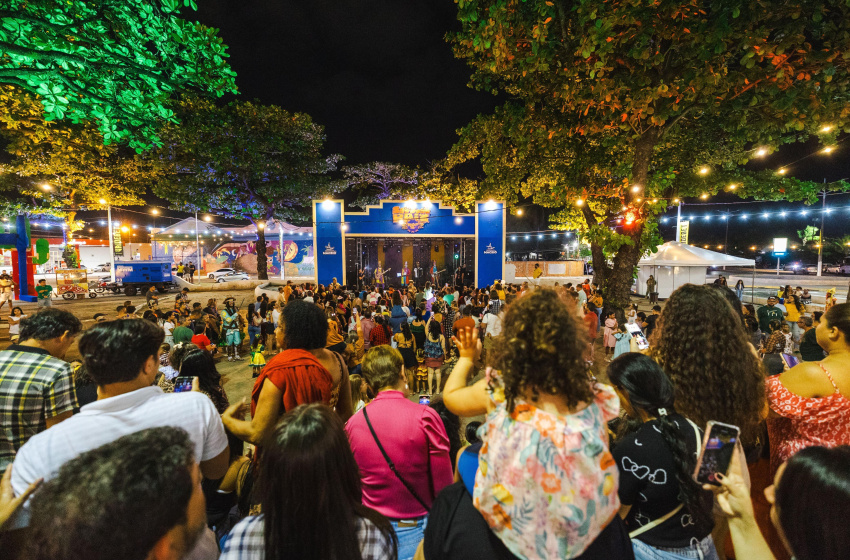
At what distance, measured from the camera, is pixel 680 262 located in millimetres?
15961

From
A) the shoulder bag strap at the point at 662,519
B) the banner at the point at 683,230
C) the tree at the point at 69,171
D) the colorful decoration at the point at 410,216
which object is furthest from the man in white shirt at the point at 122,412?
the banner at the point at 683,230

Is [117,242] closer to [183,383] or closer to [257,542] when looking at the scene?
[183,383]

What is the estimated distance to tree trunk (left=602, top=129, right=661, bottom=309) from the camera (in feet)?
26.1

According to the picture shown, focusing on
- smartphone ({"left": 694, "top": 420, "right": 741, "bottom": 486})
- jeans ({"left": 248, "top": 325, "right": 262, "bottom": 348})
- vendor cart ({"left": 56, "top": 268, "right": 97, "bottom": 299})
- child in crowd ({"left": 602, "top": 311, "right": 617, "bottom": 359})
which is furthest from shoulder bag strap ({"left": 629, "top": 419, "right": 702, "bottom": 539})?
vendor cart ({"left": 56, "top": 268, "right": 97, "bottom": 299})

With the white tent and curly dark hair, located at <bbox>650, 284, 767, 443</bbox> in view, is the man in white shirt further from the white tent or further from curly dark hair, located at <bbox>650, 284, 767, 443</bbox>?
the white tent

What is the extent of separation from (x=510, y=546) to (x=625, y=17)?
715cm

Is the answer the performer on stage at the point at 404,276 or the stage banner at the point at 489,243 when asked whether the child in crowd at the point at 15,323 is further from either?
the stage banner at the point at 489,243

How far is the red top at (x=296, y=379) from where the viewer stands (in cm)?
234

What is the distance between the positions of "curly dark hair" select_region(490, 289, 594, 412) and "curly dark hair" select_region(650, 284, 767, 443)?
3.90ft

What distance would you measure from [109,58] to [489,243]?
1741 centimetres

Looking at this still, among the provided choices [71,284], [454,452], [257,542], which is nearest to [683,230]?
[454,452]

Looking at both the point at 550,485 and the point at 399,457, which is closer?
the point at 550,485

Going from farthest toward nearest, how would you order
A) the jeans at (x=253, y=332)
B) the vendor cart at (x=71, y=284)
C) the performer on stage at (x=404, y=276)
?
the performer on stage at (x=404, y=276)
the vendor cart at (x=71, y=284)
the jeans at (x=253, y=332)

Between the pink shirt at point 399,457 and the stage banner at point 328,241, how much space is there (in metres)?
18.3
